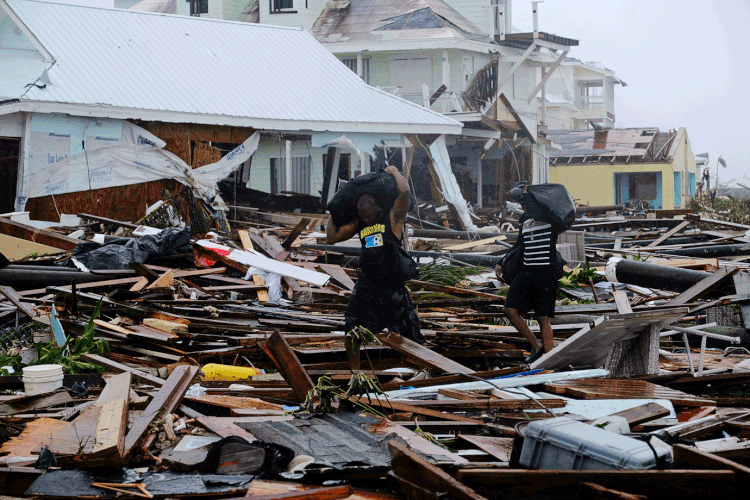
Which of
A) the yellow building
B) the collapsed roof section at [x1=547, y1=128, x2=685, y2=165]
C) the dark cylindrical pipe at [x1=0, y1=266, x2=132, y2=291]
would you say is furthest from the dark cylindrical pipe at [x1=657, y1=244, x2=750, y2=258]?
the collapsed roof section at [x1=547, y1=128, x2=685, y2=165]

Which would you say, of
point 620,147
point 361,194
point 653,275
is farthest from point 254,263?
point 620,147

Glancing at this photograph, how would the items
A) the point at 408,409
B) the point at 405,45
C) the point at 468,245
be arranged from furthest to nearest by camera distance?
the point at 405,45, the point at 468,245, the point at 408,409

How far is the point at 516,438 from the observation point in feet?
12.8

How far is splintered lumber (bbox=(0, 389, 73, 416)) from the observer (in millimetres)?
5523

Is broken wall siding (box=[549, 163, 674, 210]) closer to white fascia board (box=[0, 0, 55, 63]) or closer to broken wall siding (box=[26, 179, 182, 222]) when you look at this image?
broken wall siding (box=[26, 179, 182, 222])

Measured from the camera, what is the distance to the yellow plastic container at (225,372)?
672 centimetres

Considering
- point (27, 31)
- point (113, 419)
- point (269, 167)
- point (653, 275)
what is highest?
point (27, 31)

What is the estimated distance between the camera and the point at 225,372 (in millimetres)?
6770

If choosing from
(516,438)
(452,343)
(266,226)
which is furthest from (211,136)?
(516,438)

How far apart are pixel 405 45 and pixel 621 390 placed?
73.3ft

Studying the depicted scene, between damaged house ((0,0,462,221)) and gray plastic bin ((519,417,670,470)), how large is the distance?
14022 mm

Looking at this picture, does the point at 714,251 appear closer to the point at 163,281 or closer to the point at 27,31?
the point at 163,281

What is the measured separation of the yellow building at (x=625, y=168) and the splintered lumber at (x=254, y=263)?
92.5ft

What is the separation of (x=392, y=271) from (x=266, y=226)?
10.8 metres
